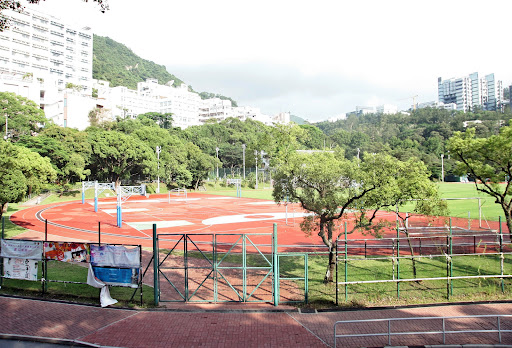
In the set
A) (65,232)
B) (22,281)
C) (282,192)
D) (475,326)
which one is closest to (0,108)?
(65,232)

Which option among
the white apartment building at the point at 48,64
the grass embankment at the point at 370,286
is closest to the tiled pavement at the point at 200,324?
the grass embankment at the point at 370,286

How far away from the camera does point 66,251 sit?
42.2 ft

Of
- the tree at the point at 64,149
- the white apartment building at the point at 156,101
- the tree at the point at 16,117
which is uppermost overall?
the white apartment building at the point at 156,101

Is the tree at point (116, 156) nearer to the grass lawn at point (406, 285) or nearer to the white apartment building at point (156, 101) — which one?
the grass lawn at point (406, 285)

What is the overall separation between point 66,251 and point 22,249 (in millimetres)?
1896

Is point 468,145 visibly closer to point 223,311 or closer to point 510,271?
point 510,271

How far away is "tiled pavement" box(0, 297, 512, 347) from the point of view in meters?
9.51

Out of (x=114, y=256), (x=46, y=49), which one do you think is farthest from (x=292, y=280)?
(x=46, y=49)

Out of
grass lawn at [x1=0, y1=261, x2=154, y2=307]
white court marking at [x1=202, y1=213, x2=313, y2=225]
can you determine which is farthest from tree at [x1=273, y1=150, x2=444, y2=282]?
white court marking at [x1=202, y1=213, x2=313, y2=225]

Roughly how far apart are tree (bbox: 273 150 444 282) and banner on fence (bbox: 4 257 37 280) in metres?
9.47

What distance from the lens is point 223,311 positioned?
11633mm

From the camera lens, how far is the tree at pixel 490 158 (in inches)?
609

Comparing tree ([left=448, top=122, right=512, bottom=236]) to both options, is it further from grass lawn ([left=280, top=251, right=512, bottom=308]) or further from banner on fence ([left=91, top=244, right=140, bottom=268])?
banner on fence ([left=91, top=244, right=140, bottom=268])

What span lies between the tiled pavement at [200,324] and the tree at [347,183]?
3.87 meters
